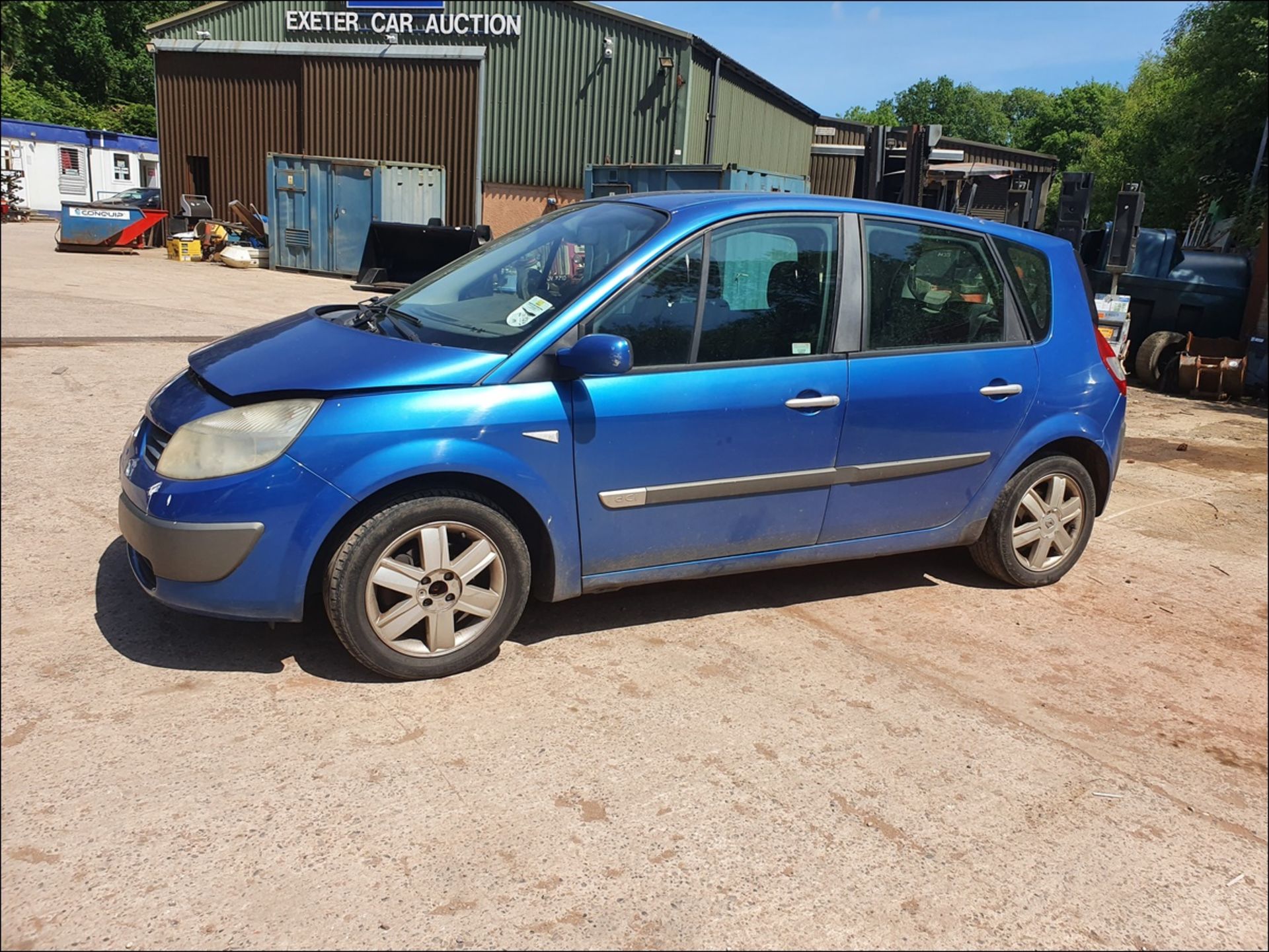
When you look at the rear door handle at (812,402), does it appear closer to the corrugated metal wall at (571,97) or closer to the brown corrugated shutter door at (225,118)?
the corrugated metal wall at (571,97)

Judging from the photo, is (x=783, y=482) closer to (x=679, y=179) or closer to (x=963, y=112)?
(x=679, y=179)

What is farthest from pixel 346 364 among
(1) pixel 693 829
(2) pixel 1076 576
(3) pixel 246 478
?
(2) pixel 1076 576

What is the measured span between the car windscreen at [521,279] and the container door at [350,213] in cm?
1736

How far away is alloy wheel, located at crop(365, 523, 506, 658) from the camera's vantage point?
3328mm

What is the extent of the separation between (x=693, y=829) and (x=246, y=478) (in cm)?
172

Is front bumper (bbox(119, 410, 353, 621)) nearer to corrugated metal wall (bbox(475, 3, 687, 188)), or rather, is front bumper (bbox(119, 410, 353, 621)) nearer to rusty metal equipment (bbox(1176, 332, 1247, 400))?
rusty metal equipment (bbox(1176, 332, 1247, 400))

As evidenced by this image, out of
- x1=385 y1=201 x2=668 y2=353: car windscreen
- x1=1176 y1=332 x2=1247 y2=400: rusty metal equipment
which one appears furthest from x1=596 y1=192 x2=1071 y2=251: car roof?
x1=1176 y1=332 x2=1247 y2=400: rusty metal equipment

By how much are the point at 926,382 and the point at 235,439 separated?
266 cm

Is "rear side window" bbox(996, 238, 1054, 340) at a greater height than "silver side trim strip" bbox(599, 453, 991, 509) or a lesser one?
greater

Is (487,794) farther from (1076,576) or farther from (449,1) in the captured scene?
(449,1)

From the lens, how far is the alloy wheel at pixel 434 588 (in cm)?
333

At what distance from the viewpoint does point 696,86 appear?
22.7 meters

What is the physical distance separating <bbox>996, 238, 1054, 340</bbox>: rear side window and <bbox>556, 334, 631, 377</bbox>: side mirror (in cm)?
212

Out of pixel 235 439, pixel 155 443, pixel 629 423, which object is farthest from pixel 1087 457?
pixel 155 443
